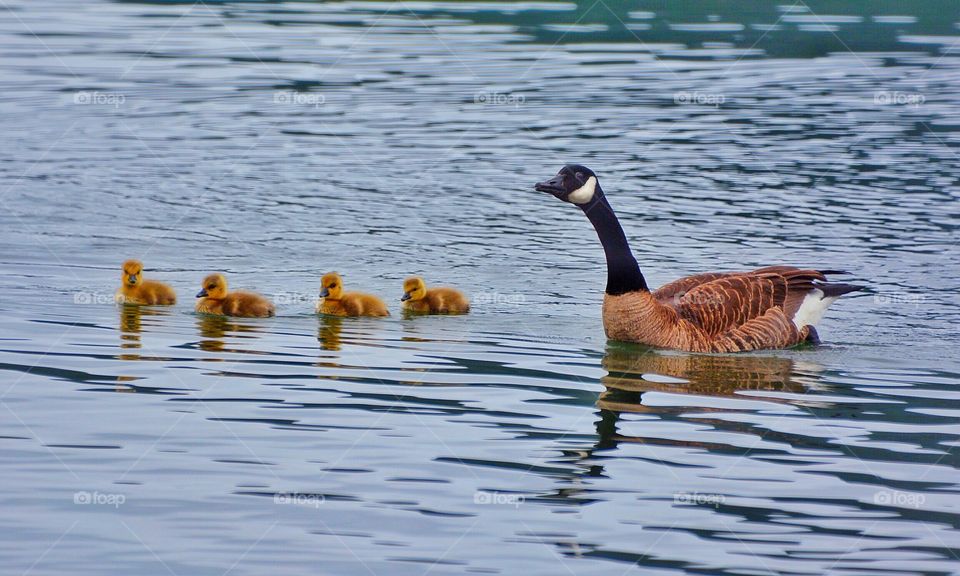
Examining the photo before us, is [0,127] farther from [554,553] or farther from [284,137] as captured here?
[554,553]

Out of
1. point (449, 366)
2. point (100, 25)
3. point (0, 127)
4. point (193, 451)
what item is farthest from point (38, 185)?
point (100, 25)

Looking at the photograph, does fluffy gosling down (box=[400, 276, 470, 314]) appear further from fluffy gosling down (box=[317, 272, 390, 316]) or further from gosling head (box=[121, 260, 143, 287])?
gosling head (box=[121, 260, 143, 287])

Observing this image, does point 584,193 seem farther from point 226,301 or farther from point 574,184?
point 226,301

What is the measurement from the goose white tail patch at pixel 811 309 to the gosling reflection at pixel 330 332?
4183mm

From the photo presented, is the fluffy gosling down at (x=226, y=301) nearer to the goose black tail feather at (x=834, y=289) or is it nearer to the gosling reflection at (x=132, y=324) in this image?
the gosling reflection at (x=132, y=324)

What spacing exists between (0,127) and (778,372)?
A: 1749 cm

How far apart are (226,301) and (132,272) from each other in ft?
3.24

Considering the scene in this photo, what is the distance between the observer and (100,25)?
1580 inches

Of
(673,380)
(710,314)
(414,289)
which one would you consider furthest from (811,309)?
(414,289)

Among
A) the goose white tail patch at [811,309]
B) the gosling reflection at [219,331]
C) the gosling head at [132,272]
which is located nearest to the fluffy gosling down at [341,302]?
the gosling reflection at [219,331]

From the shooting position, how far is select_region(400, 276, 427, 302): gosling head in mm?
14375

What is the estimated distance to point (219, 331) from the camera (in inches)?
542

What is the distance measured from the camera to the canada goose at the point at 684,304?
42.8ft

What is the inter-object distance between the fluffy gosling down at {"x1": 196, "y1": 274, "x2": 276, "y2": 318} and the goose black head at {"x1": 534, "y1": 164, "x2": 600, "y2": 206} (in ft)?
10.4
